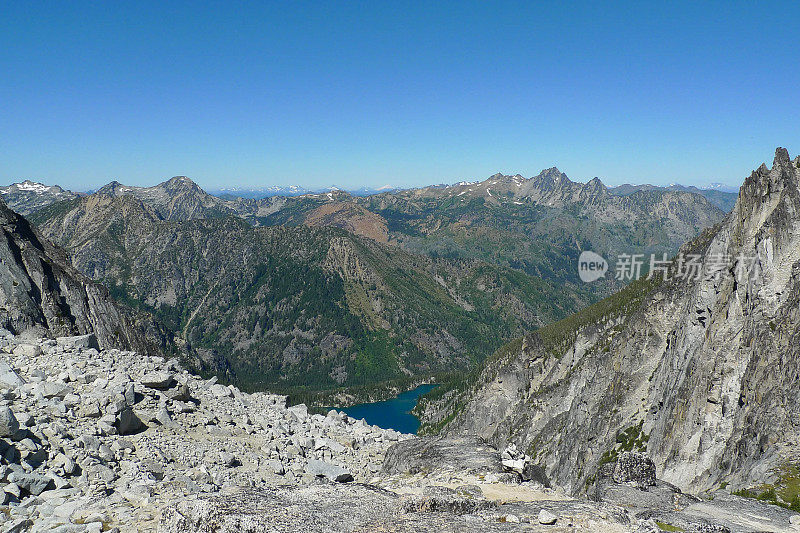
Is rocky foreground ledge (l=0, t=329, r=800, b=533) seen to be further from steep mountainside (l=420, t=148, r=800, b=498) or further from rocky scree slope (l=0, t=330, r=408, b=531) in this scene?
steep mountainside (l=420, t=148, r=800, b=498)

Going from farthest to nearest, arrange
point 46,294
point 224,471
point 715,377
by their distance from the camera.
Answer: point 715,377, point 46,294, point 224,471

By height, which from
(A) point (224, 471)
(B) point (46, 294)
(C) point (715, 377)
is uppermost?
(B) point (46, 294)

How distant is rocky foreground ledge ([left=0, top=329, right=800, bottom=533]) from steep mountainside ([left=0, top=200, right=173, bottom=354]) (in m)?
20.8

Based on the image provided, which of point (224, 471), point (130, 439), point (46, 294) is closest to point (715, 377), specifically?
point (224, 471)

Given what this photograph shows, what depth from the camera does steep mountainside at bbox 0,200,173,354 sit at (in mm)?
45906

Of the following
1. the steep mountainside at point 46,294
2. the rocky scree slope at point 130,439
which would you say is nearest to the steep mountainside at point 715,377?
Answer: the rocky scree slope at point 130,439

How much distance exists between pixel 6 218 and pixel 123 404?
68356mm

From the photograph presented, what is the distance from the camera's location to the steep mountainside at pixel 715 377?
→ 156ft

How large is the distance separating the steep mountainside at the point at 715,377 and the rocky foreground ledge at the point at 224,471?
22613 mm

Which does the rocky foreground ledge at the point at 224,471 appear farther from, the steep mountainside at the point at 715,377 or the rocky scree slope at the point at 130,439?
the steep mountainside at the point at 715,377

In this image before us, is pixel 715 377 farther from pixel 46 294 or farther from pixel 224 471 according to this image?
pixel 46 294

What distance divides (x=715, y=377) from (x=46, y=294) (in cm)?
8659

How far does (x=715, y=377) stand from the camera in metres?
61.1

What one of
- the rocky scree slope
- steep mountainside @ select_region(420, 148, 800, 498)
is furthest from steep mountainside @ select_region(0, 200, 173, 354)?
steep mountainside @ select_region(420, 148, 800, 498)
